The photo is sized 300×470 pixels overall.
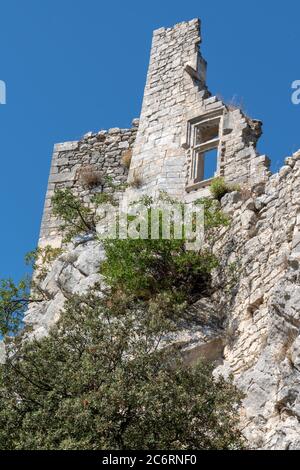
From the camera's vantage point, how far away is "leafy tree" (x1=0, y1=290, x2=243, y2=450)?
10.4 metres

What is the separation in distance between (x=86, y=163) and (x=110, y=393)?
9374 millimetres

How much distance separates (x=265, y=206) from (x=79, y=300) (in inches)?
131

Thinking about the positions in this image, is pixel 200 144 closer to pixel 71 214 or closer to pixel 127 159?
pixel 127 159

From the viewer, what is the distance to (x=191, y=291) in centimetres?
1447

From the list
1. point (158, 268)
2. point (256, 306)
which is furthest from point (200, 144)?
point (256, 306)

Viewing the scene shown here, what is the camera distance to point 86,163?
1931 cm

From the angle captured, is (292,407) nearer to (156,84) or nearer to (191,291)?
(191,291)

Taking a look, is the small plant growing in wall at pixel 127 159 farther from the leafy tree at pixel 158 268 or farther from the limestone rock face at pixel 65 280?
the leafy tree at pixel 158 268

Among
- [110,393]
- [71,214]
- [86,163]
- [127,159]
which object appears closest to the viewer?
[110,393]

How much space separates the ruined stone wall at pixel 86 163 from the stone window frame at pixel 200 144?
1.79m

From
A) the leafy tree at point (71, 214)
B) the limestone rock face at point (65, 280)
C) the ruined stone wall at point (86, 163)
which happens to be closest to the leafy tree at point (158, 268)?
the limestone rock face at point (65, 280)

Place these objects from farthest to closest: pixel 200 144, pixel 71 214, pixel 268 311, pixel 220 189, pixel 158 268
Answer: pixel 200 144
pixel 71 214
pixel 220 189
pixel 158 268
pixel 268 311

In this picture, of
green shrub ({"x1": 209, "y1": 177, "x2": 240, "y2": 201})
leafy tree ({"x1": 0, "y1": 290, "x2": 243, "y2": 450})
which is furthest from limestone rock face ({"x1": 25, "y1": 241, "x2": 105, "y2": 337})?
leafy tree ({"x1": 0, "y1": 290, "x2": 243, "y2": 450})
